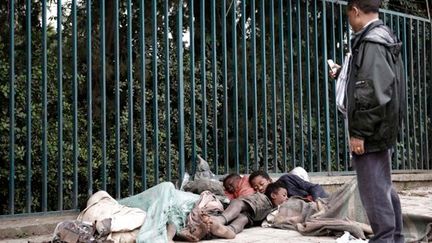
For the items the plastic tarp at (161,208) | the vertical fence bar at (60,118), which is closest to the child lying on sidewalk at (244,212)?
the plastic tarp at (161,208)

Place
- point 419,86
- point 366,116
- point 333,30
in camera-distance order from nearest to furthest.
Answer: point 366,116 < point 333,30 < point 419,86

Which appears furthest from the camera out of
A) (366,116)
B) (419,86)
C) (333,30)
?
(419,86)

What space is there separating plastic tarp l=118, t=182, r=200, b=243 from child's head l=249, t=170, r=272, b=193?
0.80 metres

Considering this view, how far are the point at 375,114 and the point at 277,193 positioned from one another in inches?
81.1

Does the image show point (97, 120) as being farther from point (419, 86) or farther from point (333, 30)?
point (419, 86)

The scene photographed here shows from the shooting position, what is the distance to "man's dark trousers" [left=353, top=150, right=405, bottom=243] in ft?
9.82

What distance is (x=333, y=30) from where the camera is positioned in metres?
6.36

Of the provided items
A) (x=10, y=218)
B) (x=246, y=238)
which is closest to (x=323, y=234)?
(x=246, y=238)

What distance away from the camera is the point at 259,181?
5090 millimetres

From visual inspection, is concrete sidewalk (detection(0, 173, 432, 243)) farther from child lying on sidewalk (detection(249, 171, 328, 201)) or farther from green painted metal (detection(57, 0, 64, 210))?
child lying on sidewalk (detection(249, 171, 328, 201))

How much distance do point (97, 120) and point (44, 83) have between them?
2.52 m

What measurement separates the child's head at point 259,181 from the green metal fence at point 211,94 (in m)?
0.38

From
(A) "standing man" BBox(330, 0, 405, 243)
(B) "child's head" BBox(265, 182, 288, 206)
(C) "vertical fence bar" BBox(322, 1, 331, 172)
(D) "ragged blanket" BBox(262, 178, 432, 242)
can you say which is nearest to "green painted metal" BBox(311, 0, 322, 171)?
(C) "vertical fence bar" BBox(322, 1, 331, 172)

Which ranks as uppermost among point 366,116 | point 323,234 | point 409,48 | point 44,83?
point 409,48
